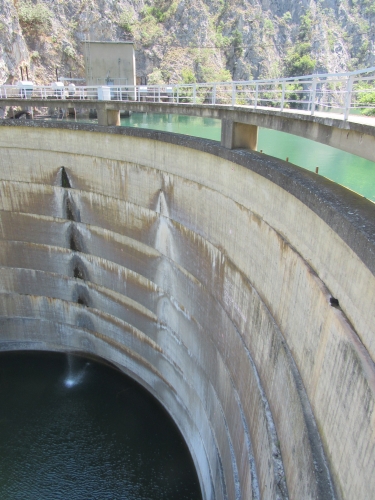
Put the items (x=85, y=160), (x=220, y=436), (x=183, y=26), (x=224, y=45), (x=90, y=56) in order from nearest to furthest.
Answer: (x=220, y=436)
(x=85, y=160)
(x=90, y=56)
(x=183, y=26)
(x=224, y=45)

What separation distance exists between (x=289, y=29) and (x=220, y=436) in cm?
7506

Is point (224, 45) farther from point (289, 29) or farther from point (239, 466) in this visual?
point (239, 466)

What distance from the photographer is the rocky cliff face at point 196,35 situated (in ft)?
140

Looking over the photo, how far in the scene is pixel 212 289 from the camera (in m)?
11.1

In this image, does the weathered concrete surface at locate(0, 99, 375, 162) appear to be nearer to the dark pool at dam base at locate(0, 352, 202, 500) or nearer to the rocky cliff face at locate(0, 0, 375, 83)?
the dark pool at dam base at locate(0, 352, 202, 500)

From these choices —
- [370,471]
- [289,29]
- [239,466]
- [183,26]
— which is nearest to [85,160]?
[239,466]

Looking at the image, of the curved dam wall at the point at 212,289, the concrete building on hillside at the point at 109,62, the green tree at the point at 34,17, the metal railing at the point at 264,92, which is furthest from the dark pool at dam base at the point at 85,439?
the green tree at the point at 34,17

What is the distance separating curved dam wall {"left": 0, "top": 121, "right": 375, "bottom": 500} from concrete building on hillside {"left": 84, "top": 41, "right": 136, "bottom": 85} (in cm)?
1080

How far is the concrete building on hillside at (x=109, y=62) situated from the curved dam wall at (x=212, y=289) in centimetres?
1080

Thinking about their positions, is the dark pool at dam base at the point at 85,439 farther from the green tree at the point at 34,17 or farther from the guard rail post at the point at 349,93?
the green tree at the point at 34,17

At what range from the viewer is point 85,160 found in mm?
14758

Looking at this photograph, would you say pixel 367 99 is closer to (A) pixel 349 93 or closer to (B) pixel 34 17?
(A) pixel 349 93

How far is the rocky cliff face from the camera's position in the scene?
42781 mm

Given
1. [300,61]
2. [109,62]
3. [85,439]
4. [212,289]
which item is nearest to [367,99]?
[212,289]
